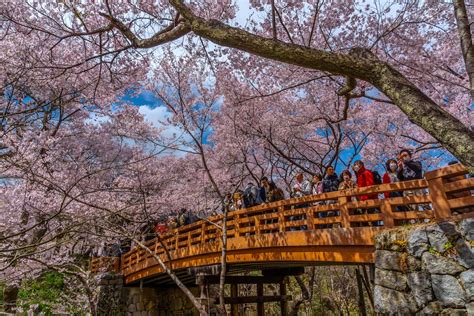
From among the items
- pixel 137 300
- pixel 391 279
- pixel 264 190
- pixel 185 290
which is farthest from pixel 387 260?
pixel 137 300

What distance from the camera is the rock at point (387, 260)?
4.36 meters

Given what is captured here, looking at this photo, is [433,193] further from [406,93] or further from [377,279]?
[406,93]

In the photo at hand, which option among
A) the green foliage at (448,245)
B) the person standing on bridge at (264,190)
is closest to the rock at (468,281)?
the green foliage at (448,245)

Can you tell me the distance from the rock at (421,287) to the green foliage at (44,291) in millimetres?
13711

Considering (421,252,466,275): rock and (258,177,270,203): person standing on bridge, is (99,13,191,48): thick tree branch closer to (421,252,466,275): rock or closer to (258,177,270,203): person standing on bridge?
(421,252,466,275): rock

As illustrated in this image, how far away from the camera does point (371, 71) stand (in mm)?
2924

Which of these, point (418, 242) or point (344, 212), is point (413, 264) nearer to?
point (418, 242)

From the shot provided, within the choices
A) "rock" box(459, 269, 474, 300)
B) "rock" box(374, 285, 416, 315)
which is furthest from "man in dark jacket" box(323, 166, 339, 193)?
"rock" box(459, 269, 474, 300)

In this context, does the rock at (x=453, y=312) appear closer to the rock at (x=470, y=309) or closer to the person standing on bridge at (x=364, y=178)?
the rock at (x=470, y=309)

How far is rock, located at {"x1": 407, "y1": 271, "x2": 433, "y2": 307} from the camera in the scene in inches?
153

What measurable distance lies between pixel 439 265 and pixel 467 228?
21.9 inches

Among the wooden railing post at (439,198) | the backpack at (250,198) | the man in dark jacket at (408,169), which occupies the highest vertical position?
the backpack at (250,198)

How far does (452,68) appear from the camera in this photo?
8836 mm

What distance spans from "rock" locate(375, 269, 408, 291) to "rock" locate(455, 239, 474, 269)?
0.81 meters
